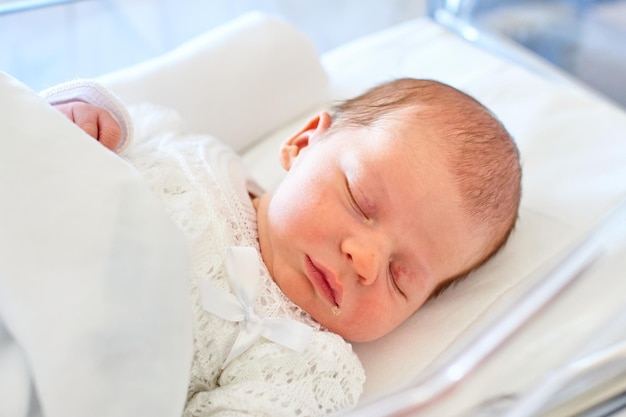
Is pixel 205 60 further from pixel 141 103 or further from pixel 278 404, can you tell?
pixel 278 404

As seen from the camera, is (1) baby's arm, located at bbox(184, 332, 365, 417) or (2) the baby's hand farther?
(2) the baby's hand

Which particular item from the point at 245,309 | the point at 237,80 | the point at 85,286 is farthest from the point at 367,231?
the point at 237,80

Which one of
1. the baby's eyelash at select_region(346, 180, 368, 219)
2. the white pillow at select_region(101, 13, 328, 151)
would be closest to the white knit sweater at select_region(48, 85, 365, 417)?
the baby's eyelash at select_region(346, 180, 368, 219)

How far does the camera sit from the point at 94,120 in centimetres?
89

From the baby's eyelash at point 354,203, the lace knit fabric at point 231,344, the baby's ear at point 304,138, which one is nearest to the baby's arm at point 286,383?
the lace knit fabric at point 231,344

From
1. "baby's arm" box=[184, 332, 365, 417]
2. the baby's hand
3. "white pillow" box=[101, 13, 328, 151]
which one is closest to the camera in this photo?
"baby's arm" box=[184, 332, 365, 417]

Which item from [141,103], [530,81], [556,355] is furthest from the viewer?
[530,81]

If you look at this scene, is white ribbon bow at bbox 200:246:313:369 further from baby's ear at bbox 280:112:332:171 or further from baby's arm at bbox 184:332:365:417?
baby's ear at bbox 280:112:332:171

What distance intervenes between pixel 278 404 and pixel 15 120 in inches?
15.0

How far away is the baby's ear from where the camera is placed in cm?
96

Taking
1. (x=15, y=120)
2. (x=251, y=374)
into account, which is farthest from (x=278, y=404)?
(x=15, y=120)

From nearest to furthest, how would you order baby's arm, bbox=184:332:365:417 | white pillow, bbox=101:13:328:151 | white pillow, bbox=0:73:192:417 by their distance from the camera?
white pillow, bbox=0:73:192:417
baby's arm, bbox=184:332:365:417
white pillow, bbox=101:13:328:151

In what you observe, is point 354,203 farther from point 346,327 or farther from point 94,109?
point 94,109

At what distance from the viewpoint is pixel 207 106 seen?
1.17 metres
